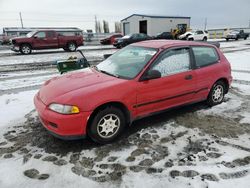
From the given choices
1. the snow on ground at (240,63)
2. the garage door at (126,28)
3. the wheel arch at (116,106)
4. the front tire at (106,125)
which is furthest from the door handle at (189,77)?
the garage door at (126,28)

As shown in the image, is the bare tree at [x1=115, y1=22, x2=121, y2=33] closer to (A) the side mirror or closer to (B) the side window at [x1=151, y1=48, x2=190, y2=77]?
(B) the side window at [x1=151, y1=48, x2=190, y2=77]

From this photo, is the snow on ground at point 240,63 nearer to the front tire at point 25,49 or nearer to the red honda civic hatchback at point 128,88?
the red honda civic hatchback at point 128,88

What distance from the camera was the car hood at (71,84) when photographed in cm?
374

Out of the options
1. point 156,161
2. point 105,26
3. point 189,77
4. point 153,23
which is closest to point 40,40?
point 189,77

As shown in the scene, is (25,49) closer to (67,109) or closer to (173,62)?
(173,62)

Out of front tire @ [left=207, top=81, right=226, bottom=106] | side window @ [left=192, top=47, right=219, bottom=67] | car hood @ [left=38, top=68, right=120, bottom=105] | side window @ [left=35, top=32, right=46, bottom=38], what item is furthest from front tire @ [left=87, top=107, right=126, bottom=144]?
side window @ [left=35, top=32, right=46, bottom=38]

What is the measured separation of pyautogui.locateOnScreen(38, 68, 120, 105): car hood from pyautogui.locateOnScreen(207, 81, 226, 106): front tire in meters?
2.50

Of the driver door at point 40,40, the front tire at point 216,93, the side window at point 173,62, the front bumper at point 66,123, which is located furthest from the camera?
the driver door at point 40,40

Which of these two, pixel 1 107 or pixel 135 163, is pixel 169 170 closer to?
pixel 135 163

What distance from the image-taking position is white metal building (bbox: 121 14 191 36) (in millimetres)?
40062

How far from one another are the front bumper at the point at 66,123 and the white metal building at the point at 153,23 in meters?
38.4

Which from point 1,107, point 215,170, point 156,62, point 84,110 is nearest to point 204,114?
point 156,62

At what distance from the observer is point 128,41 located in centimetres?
2328

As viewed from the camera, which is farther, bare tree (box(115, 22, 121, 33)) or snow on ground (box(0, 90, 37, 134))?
bare tree (box(115, 22, 121, 33))
